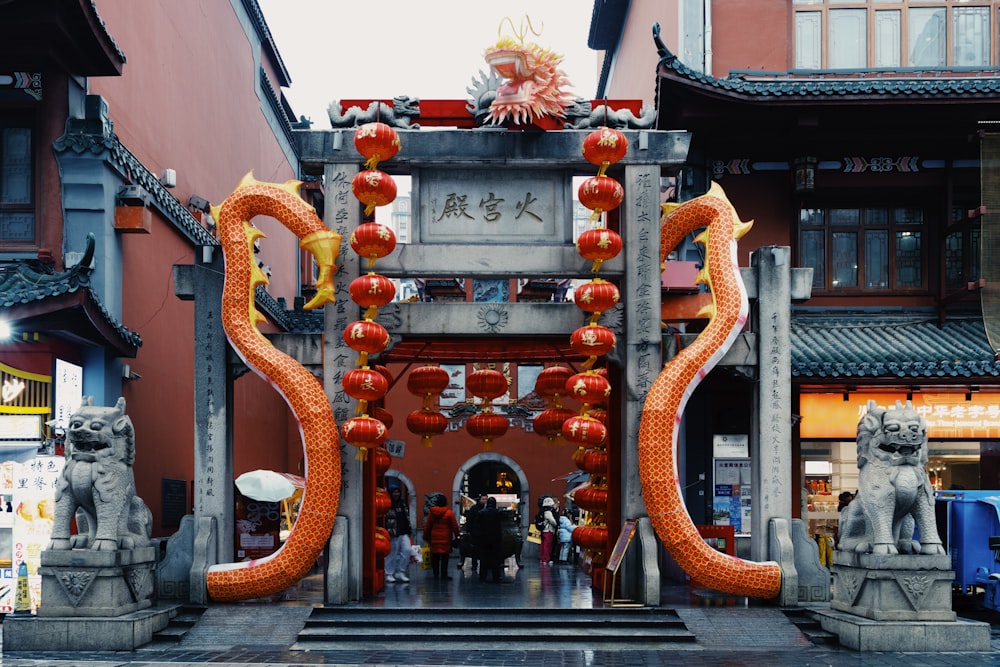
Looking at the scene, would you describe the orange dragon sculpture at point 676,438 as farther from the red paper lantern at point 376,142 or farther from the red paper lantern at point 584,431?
the red paper lantern at point 376,142

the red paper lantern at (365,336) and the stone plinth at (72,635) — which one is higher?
the red paper lantern at (365,336)

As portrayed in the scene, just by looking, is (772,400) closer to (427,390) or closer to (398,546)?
(427,390)

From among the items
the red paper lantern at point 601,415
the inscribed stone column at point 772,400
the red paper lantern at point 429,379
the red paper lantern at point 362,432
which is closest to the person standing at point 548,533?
the red paper lantern at point 429,379

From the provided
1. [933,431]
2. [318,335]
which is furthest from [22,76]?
[933,431]

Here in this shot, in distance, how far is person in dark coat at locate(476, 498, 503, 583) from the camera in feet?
54.5

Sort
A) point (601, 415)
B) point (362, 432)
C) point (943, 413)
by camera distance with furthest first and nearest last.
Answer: point (943, 413) → point (601, 415) → point (362, 432)

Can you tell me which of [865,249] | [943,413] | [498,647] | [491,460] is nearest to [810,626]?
[498,647]

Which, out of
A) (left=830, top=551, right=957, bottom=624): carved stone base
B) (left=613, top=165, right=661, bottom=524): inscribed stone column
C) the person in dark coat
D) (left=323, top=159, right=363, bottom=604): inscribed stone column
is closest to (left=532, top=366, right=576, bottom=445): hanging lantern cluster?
the person in dark coat

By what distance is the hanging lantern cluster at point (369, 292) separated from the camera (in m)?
13.1

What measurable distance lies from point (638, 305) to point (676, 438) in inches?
68.1

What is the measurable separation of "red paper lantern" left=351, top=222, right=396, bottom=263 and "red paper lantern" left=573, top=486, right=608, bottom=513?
14.9 feet

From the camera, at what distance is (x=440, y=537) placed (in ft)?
56.0

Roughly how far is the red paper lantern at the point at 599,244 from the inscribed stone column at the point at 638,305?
0.62 metres

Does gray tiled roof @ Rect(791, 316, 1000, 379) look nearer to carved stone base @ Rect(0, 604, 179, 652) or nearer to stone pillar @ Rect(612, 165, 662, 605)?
stone pillar @ Rect(612, 165, 662, 605)
